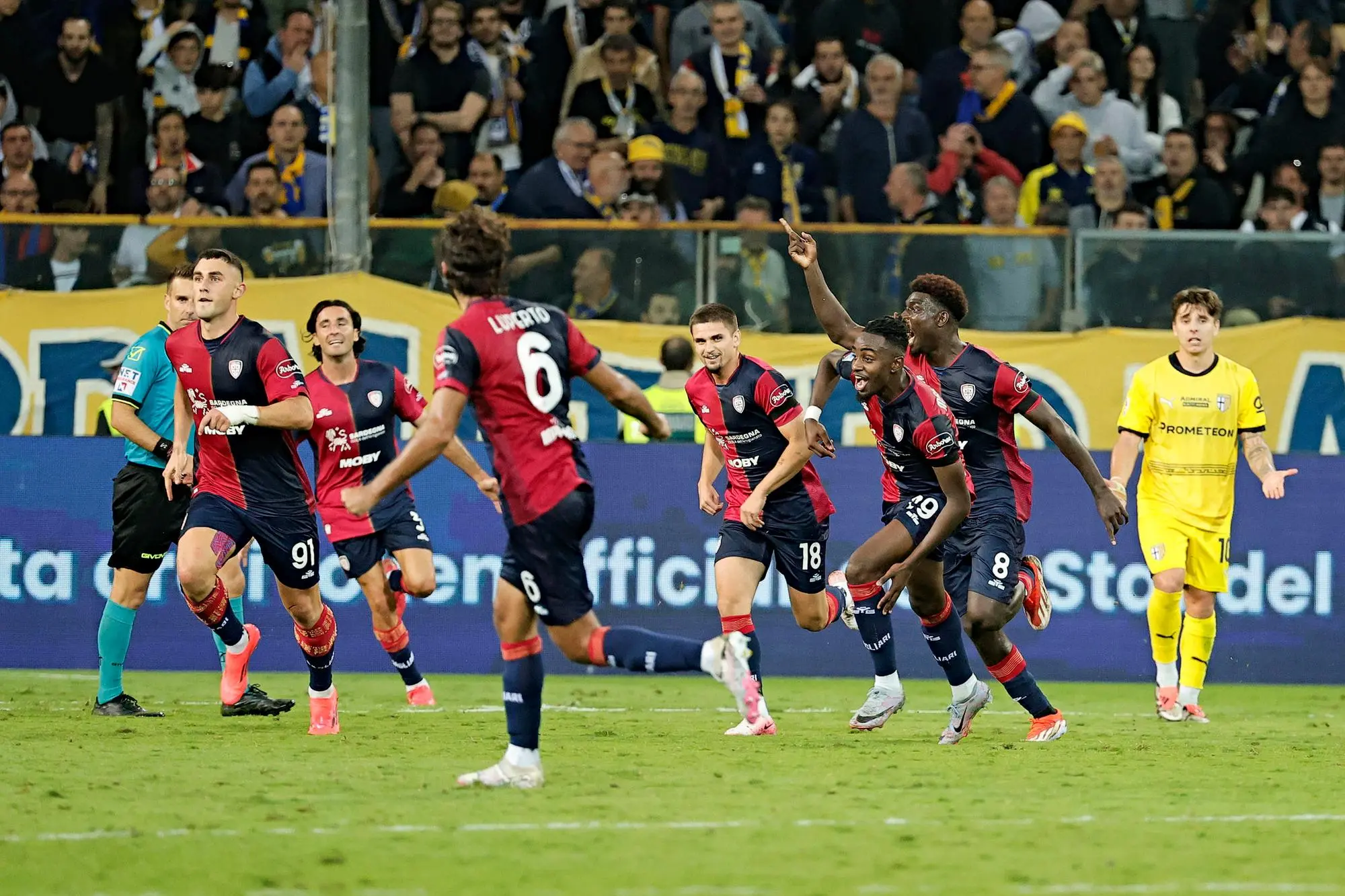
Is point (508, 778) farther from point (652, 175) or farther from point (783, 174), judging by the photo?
point (783, 174)

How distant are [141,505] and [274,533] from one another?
1.33 metres

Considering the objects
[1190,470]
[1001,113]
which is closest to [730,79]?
[1001,113]

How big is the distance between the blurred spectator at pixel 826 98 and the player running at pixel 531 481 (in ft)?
32.0

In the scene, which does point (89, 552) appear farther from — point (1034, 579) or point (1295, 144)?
point (1295, 144)

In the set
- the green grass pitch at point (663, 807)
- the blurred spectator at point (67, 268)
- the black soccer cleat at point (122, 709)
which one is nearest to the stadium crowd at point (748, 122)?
the blurred spectator at point (67, 268)

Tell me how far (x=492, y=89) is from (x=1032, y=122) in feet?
15.6

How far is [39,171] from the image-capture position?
16.2m

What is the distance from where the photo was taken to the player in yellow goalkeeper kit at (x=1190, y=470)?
11.3 m

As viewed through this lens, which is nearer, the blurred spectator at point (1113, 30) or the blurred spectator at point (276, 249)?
the blurred spectator at point (276, 249)

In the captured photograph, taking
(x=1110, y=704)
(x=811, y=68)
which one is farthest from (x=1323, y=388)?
(x=811, y=68)

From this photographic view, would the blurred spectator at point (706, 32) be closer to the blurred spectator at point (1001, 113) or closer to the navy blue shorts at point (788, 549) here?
the blurred spectator at point (1001, 113)

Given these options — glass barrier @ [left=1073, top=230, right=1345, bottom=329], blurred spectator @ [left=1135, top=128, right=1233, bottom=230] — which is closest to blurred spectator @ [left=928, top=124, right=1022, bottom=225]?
blurred spectator @ [left=1135, top=128, right=1233, bottom=230]

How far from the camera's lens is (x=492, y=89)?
1675cm

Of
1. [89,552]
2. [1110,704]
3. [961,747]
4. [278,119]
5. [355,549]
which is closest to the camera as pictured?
[961,747]
